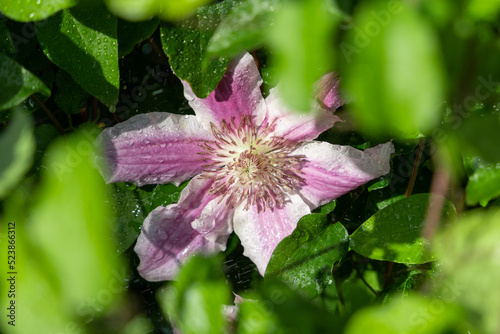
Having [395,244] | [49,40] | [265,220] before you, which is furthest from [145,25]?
[395,244]

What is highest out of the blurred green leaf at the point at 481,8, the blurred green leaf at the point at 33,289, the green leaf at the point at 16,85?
the blurred green leaf at the point at 481,8

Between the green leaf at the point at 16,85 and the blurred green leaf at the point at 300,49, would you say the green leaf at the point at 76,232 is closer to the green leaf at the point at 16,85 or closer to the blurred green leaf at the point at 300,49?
the blurred green leaf at the point at 300,49

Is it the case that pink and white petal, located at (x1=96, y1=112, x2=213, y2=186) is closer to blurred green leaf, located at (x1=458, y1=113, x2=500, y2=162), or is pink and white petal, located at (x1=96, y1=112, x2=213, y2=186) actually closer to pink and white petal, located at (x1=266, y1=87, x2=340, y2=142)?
pink and white petal, located at (x1=266, y1=87, x2=340, y2=142)

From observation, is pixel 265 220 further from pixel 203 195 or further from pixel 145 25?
pixel 145 25

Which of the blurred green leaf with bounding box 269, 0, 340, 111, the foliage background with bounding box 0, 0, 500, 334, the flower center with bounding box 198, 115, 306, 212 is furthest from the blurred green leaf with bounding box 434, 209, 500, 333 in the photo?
the flower center with bounding box 198, 115, 306, 212

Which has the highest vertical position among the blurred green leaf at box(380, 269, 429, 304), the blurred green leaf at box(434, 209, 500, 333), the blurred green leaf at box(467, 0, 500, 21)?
the blurred green leaf at box(467, 0, 500, 21)

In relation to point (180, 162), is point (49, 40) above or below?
above

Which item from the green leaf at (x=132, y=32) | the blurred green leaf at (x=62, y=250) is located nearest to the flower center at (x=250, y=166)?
the green leaf at (x=132, y=32)
